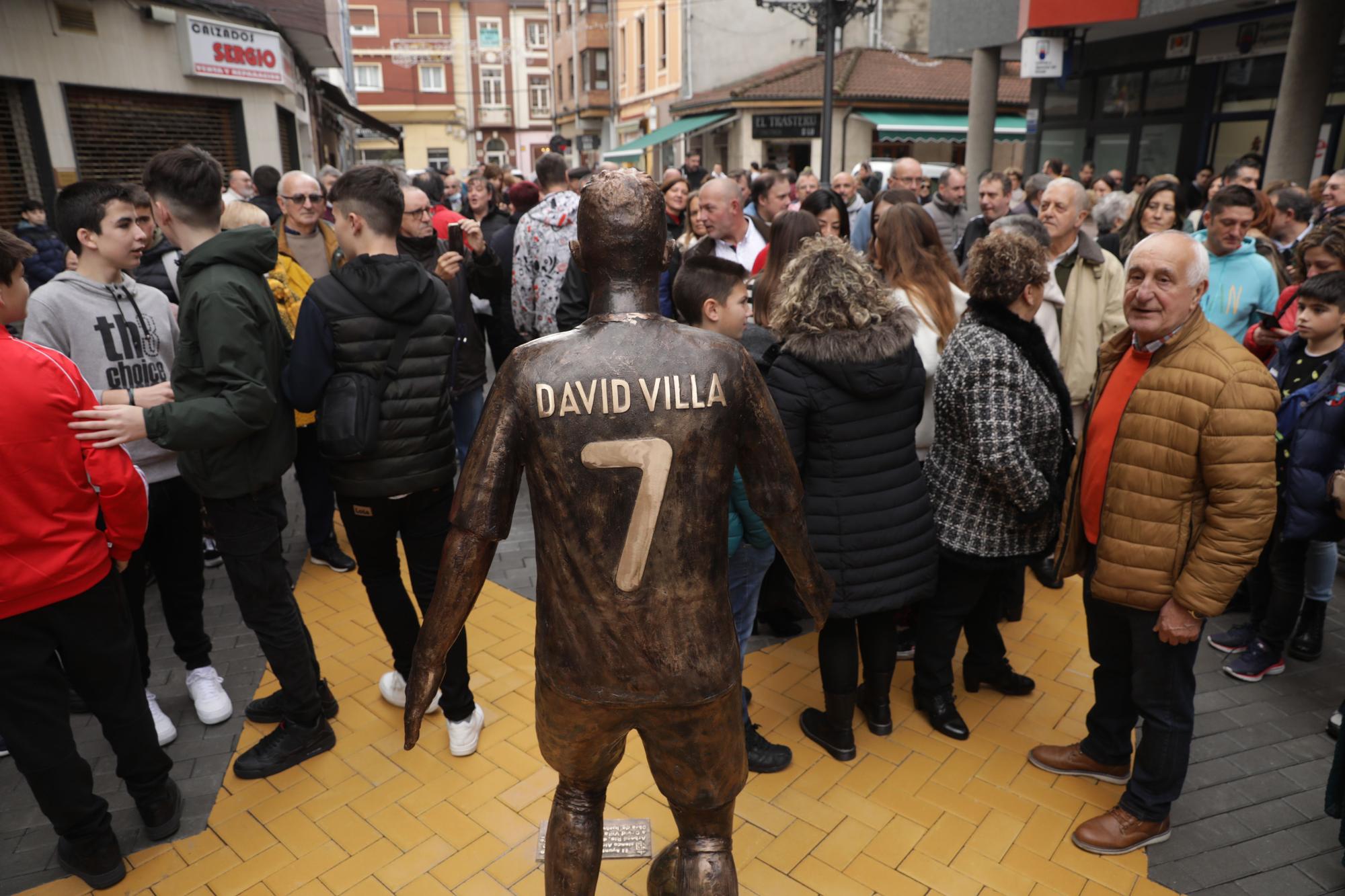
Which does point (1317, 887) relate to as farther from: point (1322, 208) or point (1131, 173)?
point (1131, 173)

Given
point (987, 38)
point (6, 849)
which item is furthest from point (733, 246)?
point (987, 38)

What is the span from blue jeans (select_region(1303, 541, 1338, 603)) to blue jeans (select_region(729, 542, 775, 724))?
2.76 metres

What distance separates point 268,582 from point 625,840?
171cm

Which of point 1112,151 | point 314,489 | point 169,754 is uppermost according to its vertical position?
point 1112,151

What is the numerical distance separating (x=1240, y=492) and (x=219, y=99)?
13551 millimetres

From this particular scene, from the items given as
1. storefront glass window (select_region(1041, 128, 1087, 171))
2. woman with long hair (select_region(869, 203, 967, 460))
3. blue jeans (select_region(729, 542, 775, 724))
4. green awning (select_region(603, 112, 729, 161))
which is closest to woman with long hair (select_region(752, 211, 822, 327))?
woman with long hair (select_region(869, 203, 967, 460))

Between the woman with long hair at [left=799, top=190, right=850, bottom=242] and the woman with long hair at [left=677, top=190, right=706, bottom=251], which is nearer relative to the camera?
the woman with long hair at [left=799, top=190, right=850, bottom=242]

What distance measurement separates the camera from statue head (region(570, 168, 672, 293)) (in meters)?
1.95

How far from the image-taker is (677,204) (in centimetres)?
779

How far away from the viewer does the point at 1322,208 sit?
6551 millimetres

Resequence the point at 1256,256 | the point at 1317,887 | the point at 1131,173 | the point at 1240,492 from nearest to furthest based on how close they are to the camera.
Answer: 1. the point at 1240,492
2. the point at 1317,887
3. the point at 1256,256
4. the point at 1131,173

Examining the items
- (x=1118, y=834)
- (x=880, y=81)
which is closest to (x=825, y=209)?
(x=1118, y=834)

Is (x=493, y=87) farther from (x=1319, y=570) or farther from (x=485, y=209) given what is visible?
(x=1319, y=570)

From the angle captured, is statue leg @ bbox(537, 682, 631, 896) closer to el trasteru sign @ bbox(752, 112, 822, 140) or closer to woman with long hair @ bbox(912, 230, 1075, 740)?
woman with long hair @ bbox(912, 230, 1075, 740)
